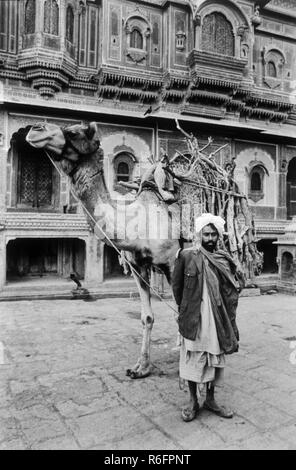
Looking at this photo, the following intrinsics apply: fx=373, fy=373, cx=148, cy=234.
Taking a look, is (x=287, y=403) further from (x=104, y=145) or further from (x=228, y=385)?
(x=104, y=145)

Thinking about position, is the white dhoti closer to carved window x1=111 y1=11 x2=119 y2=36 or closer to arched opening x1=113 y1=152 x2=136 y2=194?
arched opening x1=113 y1=152 x2=136 y2=194

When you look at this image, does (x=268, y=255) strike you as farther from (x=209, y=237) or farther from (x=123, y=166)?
(x=209, y=237)

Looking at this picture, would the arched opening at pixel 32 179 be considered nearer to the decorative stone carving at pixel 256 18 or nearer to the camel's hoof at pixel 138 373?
the camel's hoof at pixel 138 373

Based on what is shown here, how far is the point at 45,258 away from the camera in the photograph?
1459 cm

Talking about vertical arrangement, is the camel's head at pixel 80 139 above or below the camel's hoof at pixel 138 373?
above

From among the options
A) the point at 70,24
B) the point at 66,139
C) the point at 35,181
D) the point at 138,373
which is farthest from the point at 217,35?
the point at 138,373

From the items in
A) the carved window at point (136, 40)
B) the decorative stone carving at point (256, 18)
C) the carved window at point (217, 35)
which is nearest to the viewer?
the carved window at point (136, 40)

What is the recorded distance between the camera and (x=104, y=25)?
1505cm

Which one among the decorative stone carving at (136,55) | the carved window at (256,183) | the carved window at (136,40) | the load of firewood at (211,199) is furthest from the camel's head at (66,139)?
the carved window at (256,183)

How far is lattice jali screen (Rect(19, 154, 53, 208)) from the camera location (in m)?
14.8

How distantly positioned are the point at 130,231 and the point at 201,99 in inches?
516

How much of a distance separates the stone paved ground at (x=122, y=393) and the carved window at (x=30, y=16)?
1138 cm

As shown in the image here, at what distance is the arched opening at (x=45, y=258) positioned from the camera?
562 inches

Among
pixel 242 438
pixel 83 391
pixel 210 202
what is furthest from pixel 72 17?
pixel 242 438
